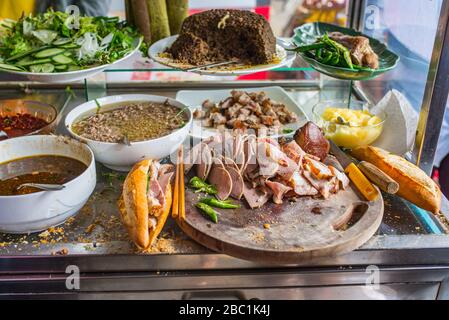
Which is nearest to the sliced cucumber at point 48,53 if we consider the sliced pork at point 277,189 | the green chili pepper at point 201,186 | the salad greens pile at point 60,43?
the salad greens pile at point 60,43

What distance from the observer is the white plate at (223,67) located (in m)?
1.71

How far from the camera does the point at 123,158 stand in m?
1.59

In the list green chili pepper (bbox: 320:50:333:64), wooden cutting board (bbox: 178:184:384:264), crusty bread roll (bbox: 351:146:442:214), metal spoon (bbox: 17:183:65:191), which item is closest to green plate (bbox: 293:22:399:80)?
green chili pepper (bbox: 320:50:333:64)

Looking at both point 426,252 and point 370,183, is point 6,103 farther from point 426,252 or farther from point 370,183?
point 426,252

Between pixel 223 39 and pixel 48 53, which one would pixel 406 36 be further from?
pixel 48 53

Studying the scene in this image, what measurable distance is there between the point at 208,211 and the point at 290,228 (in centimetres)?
24

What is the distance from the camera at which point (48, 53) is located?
1702mm

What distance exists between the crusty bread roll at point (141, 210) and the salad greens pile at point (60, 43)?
55 cm

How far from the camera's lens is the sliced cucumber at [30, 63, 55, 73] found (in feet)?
5.38

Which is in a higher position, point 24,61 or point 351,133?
point 24,61

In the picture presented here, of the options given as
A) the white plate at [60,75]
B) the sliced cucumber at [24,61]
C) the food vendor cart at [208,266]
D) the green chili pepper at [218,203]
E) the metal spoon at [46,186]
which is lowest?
the food vendor cart at [208,266]

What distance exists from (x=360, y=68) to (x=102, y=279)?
1145mm

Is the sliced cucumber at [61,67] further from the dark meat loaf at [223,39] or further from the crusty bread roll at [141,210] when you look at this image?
the crusty bread roll at [141,210]

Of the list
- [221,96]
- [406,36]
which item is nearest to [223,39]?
[221,96]
